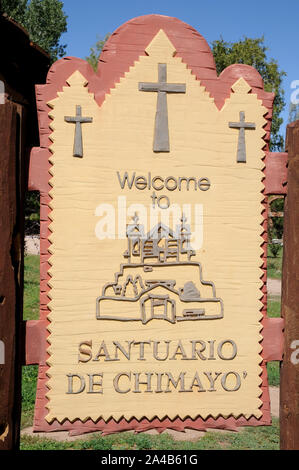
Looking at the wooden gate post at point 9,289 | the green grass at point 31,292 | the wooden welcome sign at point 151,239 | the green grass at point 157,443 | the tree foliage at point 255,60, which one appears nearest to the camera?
the wooden gate post at point 9,289

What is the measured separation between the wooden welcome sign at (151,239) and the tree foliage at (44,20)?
63.3 ft

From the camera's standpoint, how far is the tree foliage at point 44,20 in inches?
781

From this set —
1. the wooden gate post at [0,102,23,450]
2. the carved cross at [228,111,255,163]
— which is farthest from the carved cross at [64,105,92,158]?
the carved cross at [228,111,255,163]

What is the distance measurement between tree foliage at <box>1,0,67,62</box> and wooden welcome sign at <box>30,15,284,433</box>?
1930 cm

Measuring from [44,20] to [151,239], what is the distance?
21403 millimetres

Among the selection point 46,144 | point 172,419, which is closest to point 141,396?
point 172,419

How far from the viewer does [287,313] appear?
7.44ft

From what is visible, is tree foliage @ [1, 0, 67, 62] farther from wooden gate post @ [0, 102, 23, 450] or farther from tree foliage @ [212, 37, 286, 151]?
wooden gate post @ [0, 102, 23, 450]

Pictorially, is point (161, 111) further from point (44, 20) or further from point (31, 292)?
point (44, 20)

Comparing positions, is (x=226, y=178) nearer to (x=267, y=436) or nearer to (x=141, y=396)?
(x=141, y=396)

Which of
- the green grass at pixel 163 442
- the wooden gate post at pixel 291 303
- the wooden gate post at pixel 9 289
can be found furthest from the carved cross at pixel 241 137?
the green grass at pixel 163 442

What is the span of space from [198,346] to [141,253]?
0.54 m

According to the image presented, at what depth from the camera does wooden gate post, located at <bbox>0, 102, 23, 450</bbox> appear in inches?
78.7
